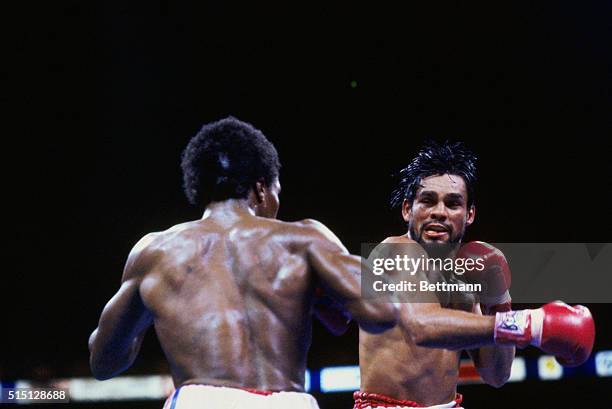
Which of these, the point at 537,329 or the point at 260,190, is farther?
the point at 537,329

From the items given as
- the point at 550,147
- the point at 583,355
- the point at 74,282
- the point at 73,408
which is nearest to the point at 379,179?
the point at 550,147

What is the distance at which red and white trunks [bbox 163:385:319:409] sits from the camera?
5.51 ft

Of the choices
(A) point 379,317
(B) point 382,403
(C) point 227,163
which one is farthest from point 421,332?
(C) point 227,163

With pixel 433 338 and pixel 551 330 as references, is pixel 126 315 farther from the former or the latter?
pixel 551 330

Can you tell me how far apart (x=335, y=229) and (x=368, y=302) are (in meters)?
5.07

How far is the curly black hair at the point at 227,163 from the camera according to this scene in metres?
1.95

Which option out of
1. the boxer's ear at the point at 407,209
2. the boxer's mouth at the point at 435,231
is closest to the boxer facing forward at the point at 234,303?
A: the boxer's mouth at the point at 435,231

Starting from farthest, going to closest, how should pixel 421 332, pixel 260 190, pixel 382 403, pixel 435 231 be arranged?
1. pixel 435 231
2. pixel 382 403
3. pixel 421 332
4. pixel 260 190

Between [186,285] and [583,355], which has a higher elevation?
[186,285]

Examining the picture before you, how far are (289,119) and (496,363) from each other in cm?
389

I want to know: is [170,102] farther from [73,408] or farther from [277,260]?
[277,260]

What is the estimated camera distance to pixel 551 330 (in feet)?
7.28

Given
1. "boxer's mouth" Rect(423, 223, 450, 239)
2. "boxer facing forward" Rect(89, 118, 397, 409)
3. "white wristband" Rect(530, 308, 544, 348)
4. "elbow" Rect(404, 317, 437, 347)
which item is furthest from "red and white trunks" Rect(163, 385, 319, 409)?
"boxer's mouth" Rect(423, 223, 450, 239)

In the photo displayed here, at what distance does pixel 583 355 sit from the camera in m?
2.25
